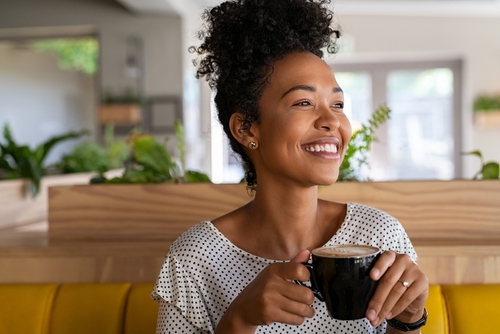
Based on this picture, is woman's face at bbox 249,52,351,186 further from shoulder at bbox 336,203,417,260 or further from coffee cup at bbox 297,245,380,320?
coffee cup at bbox 297,245,380,320

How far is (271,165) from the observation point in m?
1.16

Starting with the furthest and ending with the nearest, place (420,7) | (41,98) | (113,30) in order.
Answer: (41,98) < (420,7) < (113,30)

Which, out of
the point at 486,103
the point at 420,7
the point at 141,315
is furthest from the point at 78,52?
the point at 141,315

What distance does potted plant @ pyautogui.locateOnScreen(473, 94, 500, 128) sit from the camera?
7.81 metres

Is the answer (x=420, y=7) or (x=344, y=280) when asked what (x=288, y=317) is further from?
(x=420, y=7)

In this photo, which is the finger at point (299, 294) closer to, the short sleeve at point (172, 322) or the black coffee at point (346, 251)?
the black coffee at point (346, 251)

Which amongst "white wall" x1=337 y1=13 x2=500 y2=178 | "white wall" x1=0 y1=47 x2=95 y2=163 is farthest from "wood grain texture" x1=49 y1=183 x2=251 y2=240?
"white wall" x1=0 y1=47 x2=95 y2=163

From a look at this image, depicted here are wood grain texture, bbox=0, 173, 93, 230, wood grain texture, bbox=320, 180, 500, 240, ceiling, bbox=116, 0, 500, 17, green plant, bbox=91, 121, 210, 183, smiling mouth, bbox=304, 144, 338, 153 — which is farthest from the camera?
ceiling, bbox=116, 0, 500, 17

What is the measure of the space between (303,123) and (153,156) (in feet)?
2.95

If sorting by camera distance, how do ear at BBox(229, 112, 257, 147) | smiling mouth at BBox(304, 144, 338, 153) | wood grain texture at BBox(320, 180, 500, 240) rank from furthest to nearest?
wood grain texture at BBox(320, 180, 500, 240) → ear at BBox(229, 112, 257, 147) → smiling mouth at BBox(304, 144, 338, 153)

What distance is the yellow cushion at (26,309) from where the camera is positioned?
1375 mm

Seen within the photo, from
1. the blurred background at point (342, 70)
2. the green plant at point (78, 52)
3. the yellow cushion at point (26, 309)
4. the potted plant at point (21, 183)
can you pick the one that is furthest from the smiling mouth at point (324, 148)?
the green plant at point (78, 52)

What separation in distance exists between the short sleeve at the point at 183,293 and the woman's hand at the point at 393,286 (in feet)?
1.41

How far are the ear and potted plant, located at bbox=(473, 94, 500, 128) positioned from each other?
7303 mm
